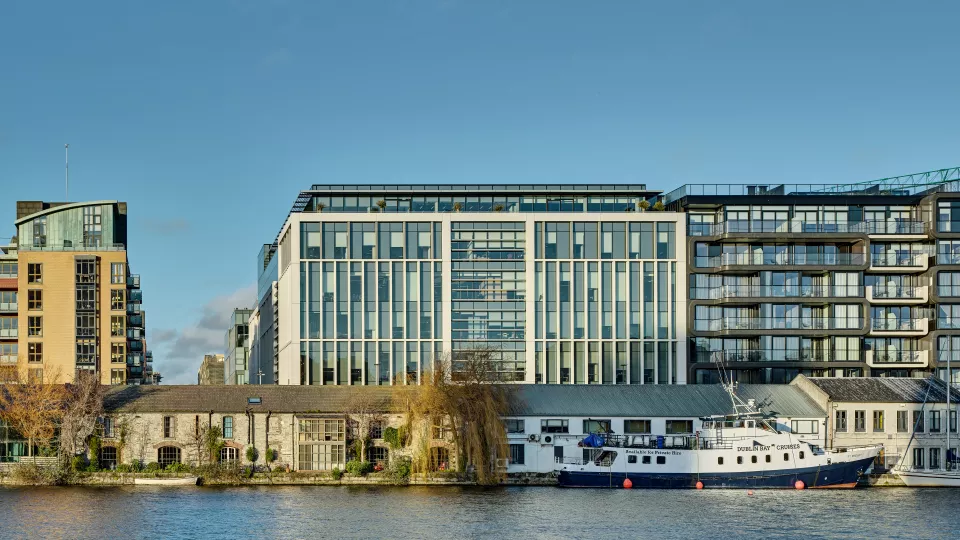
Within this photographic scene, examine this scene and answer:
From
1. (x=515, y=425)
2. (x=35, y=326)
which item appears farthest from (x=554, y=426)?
(x=35, y=326)

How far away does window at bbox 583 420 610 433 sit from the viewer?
110562mm

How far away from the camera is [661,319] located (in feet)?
435

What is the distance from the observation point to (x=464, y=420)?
105 meters

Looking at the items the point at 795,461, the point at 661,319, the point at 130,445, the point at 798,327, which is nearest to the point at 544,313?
the point at 661,319

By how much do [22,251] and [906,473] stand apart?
4075 inches

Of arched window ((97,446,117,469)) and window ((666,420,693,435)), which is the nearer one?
arched window ((97,446,117,469))

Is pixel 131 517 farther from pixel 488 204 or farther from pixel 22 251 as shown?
pixel 22 251

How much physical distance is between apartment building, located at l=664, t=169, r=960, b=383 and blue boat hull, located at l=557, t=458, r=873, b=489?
2716 centimetres

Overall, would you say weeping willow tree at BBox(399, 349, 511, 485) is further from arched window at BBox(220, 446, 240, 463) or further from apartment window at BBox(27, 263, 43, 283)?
apartment window at BBox(27, 263, 43, 283)

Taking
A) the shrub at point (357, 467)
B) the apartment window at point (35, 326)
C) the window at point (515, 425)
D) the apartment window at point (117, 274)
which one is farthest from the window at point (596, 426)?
the apartment window at point (35, 326)

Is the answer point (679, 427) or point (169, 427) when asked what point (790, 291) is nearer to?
point (679, 427)

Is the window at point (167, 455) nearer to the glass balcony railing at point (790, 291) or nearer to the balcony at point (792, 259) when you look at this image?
the glass balcony railing at point (790, 291)

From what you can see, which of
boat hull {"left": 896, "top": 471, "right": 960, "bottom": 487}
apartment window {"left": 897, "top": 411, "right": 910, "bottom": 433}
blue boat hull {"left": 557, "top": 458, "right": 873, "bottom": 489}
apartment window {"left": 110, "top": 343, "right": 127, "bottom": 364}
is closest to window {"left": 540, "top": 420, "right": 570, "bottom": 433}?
blue boat hull {"left": 557, "top": 458, "right": 873, "bottom": 489}

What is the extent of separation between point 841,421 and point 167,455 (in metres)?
56.2
